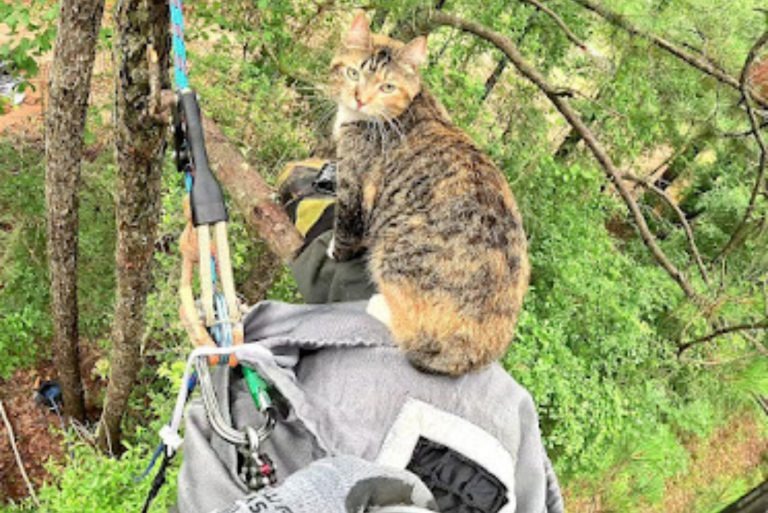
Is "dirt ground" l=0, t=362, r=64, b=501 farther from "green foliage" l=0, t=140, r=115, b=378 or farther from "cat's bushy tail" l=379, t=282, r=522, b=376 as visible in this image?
"cat's bushy tail" l=379, t=282, r=522, b=376

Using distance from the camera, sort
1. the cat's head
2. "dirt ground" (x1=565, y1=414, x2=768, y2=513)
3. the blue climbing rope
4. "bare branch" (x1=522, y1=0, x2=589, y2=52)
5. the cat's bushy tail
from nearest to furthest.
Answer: the blue climbing rope → the cat's bushy tail → the cat's head → "bare branch" (x1=522, y1=0, x2=589, y2=52) → "dirt ground" (x1=565, y1=414, x2=768, y2=513)

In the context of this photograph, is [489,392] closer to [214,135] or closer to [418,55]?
[214,135]

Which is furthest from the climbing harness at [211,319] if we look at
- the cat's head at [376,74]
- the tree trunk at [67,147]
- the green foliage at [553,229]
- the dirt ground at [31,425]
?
the dirt ground at [31,425]

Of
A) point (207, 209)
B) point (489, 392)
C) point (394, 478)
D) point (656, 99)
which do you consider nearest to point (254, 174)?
point (207, 209)

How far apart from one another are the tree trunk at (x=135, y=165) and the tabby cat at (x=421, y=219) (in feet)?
2.29

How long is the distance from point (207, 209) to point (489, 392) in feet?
2.67

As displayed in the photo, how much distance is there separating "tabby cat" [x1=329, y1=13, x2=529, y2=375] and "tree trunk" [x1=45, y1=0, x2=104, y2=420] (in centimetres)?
108

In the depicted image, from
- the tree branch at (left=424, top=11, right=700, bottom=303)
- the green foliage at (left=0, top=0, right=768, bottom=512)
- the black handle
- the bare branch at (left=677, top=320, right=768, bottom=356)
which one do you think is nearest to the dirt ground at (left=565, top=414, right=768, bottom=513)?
the green foliage at (left=0, top=0, right=768, bottom=512)

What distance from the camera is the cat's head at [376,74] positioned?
247 cm

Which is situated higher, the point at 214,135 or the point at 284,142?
the point at 214,135

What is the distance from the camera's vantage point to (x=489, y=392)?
1.63m

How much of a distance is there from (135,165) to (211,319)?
1.41 meters

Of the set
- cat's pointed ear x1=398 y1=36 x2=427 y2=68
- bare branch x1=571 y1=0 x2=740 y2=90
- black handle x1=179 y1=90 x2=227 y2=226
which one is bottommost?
black handle x1=179 y1=90 x2=227 y2=226

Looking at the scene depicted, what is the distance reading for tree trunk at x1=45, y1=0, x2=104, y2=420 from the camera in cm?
262
